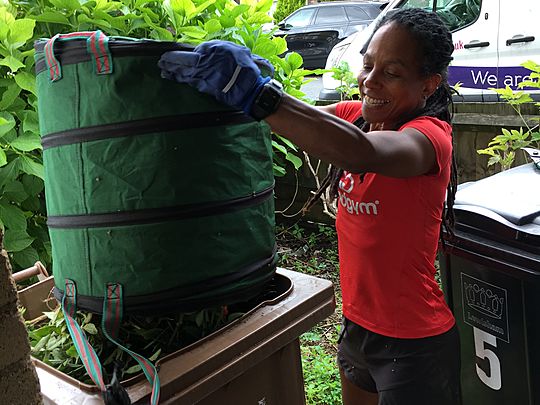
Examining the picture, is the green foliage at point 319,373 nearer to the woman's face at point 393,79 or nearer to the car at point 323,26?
the woman's face at point 393,79

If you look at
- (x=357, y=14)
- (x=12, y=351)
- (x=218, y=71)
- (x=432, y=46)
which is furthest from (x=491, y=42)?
(x=357, y=14)

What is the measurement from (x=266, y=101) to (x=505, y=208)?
971 mm

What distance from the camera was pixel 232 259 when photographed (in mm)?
1478

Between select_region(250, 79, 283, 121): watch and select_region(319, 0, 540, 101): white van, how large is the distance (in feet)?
11.4

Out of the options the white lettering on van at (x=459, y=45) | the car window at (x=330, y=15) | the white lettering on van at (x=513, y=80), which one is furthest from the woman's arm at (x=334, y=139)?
the car window at (x=330, y=15)

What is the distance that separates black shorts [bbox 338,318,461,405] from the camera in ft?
5.50

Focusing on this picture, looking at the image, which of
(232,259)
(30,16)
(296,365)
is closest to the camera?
(232,259)

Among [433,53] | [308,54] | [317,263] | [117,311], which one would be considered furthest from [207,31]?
[308,54]

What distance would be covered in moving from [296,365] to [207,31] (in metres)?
1.43

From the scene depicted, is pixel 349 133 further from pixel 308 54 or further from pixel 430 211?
pixel 308 54

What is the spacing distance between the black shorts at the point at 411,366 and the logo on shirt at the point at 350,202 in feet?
1.34

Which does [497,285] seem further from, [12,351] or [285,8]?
[285,8]

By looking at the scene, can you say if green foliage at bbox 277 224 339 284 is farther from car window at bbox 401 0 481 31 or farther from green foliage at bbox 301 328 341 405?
car window at bbox 401 0 481 31

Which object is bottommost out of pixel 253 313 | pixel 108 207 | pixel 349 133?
pixel 253 313
